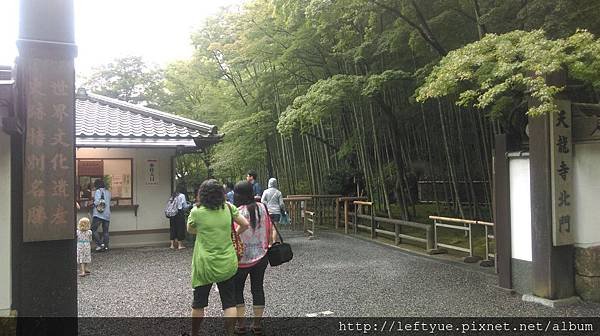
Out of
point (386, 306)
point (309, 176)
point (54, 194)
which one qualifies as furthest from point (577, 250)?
point (309, 176)

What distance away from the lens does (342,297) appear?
17.0 ft

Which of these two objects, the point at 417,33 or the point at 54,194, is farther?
the point at 417,33

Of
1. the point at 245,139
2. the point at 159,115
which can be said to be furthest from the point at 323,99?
the point at 245,139

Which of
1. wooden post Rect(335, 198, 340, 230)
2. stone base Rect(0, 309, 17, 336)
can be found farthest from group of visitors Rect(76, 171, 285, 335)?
wooden post Rect(335, 198, 340, 230)

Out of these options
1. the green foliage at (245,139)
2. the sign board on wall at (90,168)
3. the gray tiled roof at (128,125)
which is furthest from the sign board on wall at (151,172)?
the green foliage at (245,139)

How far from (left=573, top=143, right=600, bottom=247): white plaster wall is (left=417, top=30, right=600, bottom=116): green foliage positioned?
73 cm

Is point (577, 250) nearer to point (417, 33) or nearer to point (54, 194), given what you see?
point (417, 33)

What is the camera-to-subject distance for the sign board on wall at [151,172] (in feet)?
29.9

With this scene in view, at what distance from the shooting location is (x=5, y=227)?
342 centimetres

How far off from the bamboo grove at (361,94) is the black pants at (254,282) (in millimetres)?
2892

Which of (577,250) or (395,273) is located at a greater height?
(577,250)

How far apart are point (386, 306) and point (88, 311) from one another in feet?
9.64

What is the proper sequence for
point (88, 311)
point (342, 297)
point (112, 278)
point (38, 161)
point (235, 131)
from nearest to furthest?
point (38, 161) → point (88, 311) → point (342, 297) → point (112, 278) → point (235, 131)

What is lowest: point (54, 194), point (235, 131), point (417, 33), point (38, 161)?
point (54, 194)
